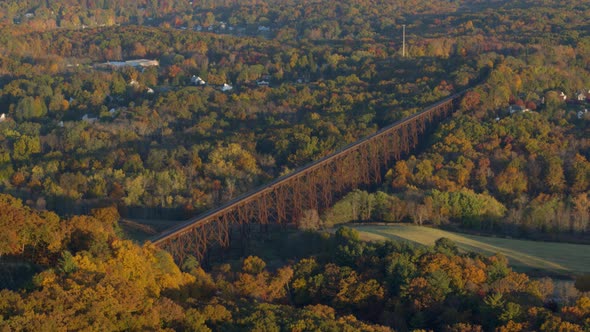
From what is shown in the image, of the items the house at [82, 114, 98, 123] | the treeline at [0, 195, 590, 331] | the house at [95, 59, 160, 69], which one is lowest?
the house at [82, 114, 98, 123]

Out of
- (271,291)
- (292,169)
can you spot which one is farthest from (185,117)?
(271,291)

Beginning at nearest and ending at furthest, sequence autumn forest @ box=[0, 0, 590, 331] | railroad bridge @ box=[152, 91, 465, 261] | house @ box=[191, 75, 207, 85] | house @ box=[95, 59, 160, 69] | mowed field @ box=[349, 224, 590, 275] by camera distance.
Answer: autumn forest @ box=[0, 0, 590, 331] → railroad bridge @ box=[152, 91, 465, 261] → mowed field @ box=[349, 224, 590, 275] → house @ box=[191, 75, 207, 85] → house @ box=[95, 59, 160, 69]

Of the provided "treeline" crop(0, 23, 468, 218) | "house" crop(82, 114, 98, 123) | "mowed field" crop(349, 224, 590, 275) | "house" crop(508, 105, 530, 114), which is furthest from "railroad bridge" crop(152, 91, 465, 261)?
"house" crop(82, 114, 98, 123)

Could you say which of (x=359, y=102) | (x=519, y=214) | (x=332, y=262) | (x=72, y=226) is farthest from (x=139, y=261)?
(x=359, y=102)

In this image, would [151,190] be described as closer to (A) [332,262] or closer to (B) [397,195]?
(B) [397,195]

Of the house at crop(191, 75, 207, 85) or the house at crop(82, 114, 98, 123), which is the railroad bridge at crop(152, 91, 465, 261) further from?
the house at crop(191, 75, 207, 85)

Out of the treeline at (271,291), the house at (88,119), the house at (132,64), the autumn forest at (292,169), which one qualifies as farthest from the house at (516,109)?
the house at (132,64)
